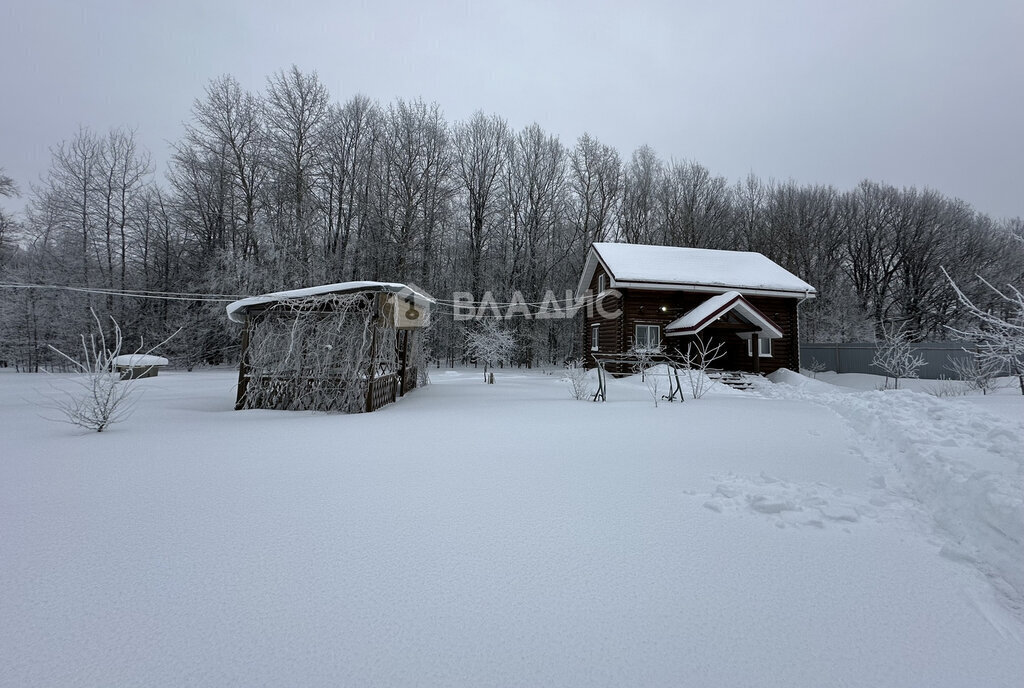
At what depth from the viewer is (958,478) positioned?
3791 mm

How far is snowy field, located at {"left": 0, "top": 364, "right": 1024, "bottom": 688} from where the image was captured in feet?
6.07

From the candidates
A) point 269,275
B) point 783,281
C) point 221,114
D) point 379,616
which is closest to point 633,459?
point 379,616

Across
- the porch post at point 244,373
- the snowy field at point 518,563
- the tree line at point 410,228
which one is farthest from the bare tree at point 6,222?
the snowy field at point 518,563

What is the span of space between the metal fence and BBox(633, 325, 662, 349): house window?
34.2ft

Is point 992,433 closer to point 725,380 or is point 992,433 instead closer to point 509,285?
point 725,380

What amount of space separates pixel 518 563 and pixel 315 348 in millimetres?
8350

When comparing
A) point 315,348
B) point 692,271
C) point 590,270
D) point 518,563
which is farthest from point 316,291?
point 692,271

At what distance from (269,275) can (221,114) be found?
30.2ft

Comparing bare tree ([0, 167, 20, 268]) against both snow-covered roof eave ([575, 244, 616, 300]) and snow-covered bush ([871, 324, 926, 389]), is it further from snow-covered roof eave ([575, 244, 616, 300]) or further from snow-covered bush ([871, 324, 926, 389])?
snow-covered bush ([871, 324, 926, 389])

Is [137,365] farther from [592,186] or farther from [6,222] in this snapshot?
[592,186]

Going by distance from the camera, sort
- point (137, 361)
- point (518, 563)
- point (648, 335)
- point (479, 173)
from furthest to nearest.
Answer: point (479, 173) → point (648, 335) → point (137, 361) → point (518, 563)

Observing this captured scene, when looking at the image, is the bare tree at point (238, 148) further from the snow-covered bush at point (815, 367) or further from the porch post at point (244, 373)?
the snow-covered bush at point (815, 367)

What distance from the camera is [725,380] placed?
15617mm

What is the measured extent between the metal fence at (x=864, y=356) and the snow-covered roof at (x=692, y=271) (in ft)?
18.7
